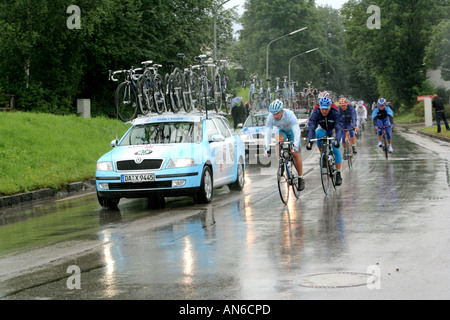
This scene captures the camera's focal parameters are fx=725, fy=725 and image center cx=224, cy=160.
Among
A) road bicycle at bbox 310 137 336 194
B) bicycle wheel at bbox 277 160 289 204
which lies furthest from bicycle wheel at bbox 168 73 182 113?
bicycle wheel at bbox 277 160 289 204

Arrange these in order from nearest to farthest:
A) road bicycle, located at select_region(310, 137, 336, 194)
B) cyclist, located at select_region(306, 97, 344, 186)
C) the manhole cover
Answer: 1. the manhole cover
2. road bicycle, located at select_region(310, 137, 336, 194)
3. cyclist, located at select_region(306, 97, 344, 186)

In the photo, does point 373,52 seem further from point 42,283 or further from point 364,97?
point 42,283

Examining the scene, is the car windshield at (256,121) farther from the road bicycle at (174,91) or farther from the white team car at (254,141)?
the road bicycle at (174,91)

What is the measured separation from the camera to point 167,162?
13.0m

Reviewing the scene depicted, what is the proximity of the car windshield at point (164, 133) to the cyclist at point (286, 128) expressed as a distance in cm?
145

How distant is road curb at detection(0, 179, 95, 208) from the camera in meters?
15.5

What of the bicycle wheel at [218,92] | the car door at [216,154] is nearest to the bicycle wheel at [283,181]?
the car door at [216,154]

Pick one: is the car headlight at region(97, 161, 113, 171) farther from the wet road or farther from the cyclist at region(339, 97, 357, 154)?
the cyclist at region(339, 97, 357, 154)

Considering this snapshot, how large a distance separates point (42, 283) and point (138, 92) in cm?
1125

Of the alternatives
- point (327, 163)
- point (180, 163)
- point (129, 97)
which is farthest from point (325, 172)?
point (129, 97)

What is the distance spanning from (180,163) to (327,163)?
2923 millimetres

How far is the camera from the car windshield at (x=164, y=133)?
557 inches

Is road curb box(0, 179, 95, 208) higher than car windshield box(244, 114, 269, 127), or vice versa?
car windshield box(244, 114, 269, 127)

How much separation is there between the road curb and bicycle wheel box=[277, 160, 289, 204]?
6.17 metres
